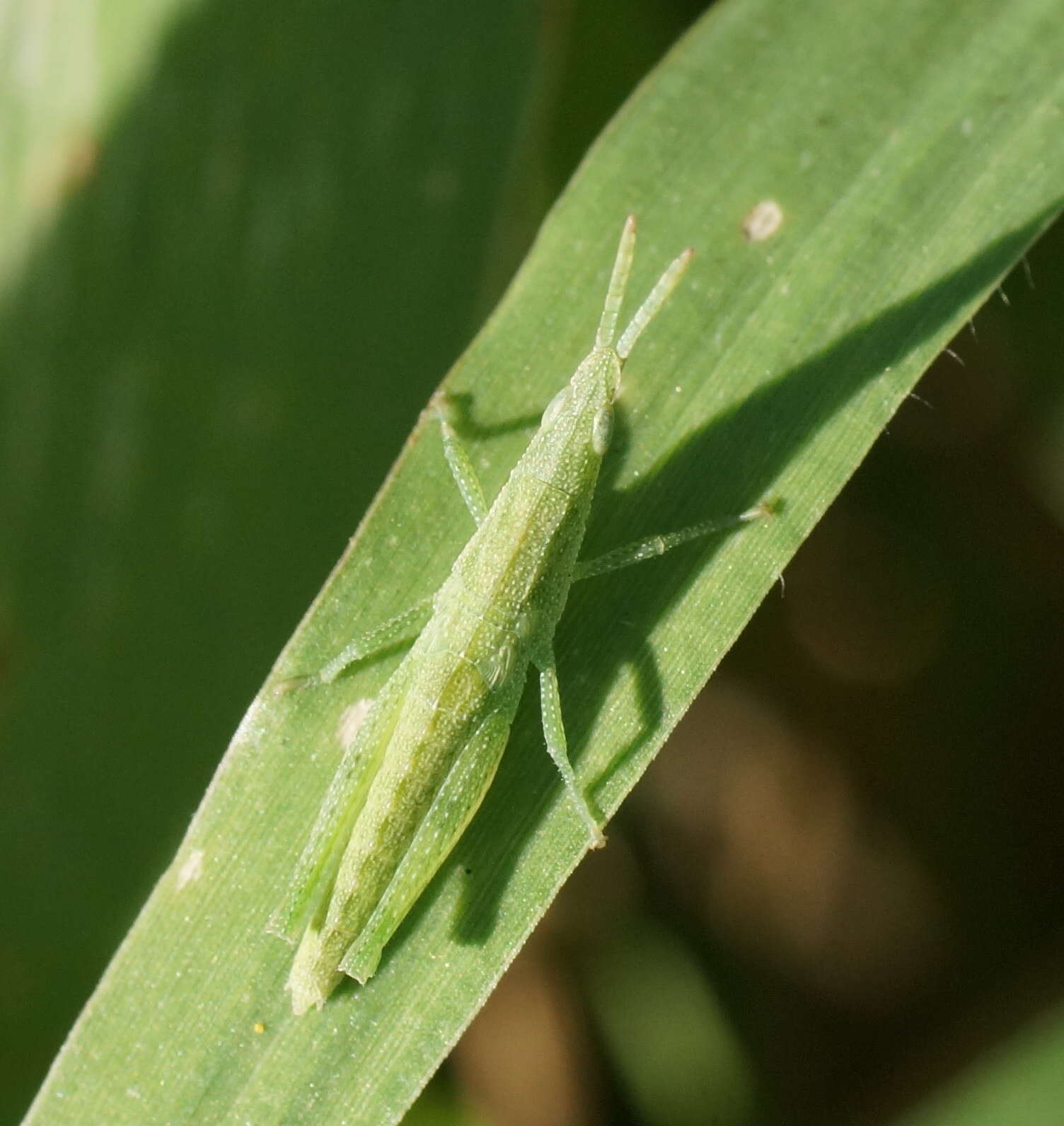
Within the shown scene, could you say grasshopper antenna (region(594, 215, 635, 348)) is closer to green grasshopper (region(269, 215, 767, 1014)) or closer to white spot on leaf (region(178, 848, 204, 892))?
green grasshopper (region(269, 215, 767, 1014))

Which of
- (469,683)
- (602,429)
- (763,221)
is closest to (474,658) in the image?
(469,683)

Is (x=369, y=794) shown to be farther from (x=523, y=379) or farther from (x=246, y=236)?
(x=246, y=236)

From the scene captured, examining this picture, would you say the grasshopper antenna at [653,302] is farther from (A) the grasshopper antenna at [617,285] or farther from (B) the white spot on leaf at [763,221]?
(B) the white spot on leaf at [763,221]

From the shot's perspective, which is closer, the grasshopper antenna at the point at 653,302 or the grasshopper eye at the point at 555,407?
the grasshopper antenna at the point at 653,302

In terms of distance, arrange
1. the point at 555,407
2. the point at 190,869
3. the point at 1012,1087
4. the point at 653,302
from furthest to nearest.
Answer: the point at 1012,1087, the point at 555,407, the point at 653,302, the point at 190,869

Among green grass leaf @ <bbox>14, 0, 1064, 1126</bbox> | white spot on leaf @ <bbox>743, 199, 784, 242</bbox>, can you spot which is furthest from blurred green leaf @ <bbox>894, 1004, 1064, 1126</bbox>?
white spot on leaf @ <bbox>743, 199, 784, 242</bbox>

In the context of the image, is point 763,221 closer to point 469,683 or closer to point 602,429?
point 602,429

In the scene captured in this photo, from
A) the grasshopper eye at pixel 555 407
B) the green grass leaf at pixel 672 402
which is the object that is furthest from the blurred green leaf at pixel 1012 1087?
the grasshopper eye at pixel 555 407

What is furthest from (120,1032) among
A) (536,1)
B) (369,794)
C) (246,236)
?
(536,1)
